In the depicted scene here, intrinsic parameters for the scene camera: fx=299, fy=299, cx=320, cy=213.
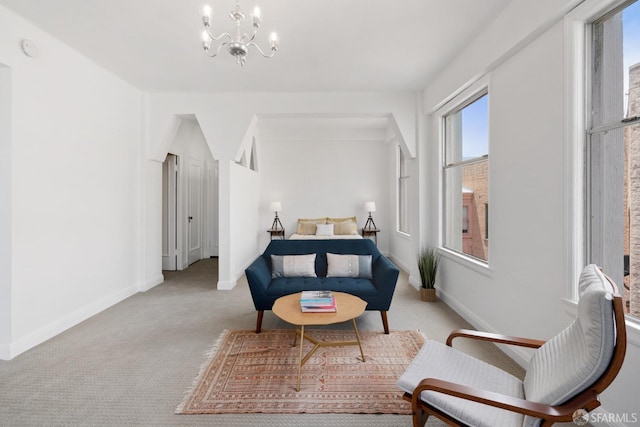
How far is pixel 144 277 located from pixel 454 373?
4.21m

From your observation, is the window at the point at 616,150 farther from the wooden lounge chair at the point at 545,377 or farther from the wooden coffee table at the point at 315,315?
the wooden coffee table at the point at 315,315

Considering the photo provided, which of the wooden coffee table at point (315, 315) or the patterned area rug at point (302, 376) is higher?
the wooden coffee table at point (315, 315)

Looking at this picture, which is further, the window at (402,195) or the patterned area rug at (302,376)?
the window at (402,195)

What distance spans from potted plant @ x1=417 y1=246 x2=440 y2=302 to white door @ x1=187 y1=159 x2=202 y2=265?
4541 millimetres

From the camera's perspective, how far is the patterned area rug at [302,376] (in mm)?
1871

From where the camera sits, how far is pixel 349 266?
11.0 ft

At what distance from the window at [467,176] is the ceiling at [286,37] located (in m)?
0.64

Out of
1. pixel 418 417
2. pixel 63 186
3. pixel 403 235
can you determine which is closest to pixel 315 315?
pixel 418 417

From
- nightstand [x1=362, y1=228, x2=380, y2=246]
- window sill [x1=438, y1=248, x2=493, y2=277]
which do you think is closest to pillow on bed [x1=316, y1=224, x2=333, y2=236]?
nightstand [x1=362, y1=228, x2=380, y2=246]

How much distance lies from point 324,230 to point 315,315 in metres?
4.27

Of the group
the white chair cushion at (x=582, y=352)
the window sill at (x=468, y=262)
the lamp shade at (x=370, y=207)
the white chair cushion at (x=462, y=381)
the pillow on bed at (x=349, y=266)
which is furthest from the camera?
the lamp shade at (x=370, y=207)

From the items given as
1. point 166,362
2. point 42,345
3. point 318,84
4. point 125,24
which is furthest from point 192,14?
point 42,345

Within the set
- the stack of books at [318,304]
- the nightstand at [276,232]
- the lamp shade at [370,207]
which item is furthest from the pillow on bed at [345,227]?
the stack of books at [318,304]

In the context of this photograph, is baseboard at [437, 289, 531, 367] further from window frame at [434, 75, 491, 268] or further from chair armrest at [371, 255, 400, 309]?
chair armrest at [371, 255, 400, 309]
